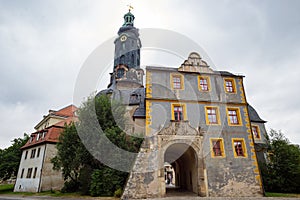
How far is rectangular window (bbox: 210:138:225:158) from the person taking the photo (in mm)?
16109

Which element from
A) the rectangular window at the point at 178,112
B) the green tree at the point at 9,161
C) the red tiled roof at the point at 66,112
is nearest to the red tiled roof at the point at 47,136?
the green tree at the point at 9,161

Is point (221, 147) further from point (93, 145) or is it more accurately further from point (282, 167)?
point (93, 145)

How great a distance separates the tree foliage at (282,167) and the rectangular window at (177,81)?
1120 cm

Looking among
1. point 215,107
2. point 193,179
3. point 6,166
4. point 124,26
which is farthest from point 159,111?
point 124,26

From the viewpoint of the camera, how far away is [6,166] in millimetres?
28875

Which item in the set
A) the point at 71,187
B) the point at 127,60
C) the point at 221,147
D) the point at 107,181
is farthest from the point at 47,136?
the point at 127,60

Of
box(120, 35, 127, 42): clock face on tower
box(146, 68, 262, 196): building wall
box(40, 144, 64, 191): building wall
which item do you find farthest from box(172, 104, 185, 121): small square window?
box(120, 35, 127, 42): clock face on tower

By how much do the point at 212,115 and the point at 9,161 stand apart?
30387 mm

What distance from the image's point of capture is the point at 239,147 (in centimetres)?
1675

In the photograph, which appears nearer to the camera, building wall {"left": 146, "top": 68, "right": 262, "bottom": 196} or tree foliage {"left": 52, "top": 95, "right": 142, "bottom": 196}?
building wall {"left": 146, "top": 68, "right": 262, "bottom": 196}

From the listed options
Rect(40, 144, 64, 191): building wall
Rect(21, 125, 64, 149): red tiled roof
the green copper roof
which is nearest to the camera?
Rect(40, 144, 64, 191): building wall

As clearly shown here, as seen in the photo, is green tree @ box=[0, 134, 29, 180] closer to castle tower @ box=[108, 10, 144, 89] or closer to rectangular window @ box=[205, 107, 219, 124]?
castle tower @ box=[108, 10, 144, 89]

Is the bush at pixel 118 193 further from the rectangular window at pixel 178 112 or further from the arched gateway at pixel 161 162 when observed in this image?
the rectangular window at pixel 178 112

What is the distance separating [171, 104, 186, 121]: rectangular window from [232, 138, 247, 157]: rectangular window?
187 inches
